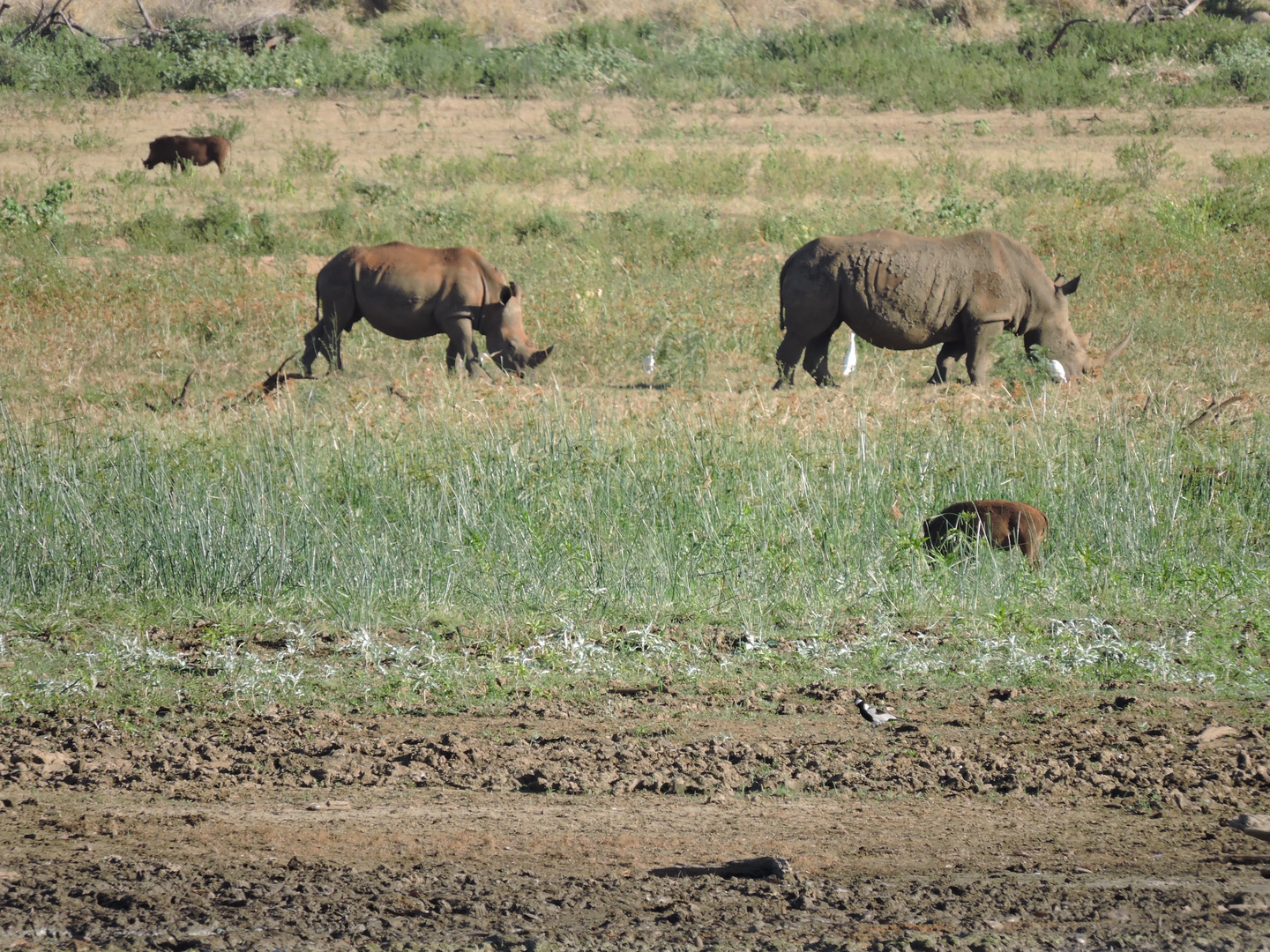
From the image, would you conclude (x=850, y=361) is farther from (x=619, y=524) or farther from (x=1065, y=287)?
(x=619, y=524)

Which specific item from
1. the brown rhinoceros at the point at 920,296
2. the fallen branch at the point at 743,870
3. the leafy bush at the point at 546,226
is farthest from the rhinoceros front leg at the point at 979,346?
the fallen branch at the point at 743,870

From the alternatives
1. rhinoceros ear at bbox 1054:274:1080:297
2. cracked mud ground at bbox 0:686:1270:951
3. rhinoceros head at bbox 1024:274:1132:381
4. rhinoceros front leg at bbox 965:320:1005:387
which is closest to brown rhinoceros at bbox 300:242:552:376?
rhinoceros front leg at bbox 965:320:1005:387

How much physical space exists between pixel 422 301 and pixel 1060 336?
242 inches

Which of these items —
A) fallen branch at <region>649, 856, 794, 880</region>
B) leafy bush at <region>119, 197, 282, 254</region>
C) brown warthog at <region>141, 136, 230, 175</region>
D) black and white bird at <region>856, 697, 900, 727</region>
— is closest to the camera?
fallen branch at <region>649, 856, 794, 880</region>

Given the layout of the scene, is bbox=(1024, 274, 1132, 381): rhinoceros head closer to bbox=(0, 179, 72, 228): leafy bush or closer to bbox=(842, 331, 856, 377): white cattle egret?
bbox=(842, 331, 856, 377): white cattle egret

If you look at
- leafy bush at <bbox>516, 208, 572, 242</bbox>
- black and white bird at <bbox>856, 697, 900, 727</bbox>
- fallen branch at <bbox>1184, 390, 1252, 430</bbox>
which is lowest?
black and white bird at <bbox>856, 697, 900, 727</bbox>

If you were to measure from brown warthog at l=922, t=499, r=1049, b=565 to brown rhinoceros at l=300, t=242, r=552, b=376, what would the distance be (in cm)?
674

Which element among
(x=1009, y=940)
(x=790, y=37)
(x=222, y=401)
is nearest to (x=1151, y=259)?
(x=222, y=401)

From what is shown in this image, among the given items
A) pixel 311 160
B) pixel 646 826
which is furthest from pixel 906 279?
pixel 311 160

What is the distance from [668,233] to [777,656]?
13.0 metres

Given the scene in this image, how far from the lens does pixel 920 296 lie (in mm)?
12281

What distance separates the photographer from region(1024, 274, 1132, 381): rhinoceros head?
41.7 feet

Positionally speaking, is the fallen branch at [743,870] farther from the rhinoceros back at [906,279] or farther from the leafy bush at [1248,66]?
the leafy bush at [1248,66]

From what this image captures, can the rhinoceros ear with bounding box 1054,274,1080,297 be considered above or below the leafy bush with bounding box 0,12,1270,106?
below
